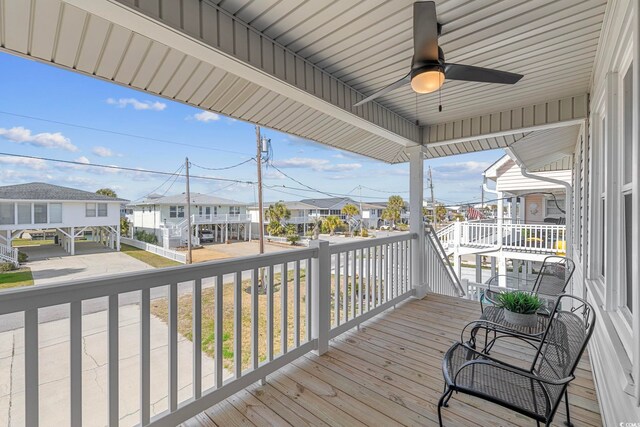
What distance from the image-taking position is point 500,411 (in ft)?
6.07

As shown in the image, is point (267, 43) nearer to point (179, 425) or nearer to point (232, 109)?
point (232, 109)

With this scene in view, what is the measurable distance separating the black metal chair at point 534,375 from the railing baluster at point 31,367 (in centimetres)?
180

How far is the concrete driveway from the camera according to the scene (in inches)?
217

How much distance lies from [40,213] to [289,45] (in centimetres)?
671

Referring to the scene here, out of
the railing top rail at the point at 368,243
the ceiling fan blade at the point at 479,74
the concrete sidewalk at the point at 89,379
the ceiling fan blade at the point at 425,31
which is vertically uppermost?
the ceiling fan blade at the point at 425,31

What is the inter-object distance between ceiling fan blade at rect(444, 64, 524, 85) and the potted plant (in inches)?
61.8

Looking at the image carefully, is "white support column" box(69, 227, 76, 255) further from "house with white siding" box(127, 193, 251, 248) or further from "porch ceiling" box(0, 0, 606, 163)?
"porch ceiling" box(0, 0, 606, 163)

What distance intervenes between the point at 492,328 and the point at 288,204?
63.6 feet

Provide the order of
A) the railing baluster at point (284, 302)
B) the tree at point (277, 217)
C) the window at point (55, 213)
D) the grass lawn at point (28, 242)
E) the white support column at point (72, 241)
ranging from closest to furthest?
the railing baluster at point (284, 302) < the grass lawn at point (28, 242) < the window at point (55, 213) < the white support column at point (72, 241) < the tree at point (277, 217)

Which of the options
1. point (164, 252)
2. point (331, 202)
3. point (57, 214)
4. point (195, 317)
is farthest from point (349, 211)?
point (195, 317)

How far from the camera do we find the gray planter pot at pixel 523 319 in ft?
6.90

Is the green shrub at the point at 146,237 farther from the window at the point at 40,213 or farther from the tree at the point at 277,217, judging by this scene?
the tree at the point at 277,217

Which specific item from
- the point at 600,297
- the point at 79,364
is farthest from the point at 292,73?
the point at 600,297

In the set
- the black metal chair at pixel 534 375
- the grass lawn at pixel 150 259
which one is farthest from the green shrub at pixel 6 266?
the black metal chair at pixel 534 375
